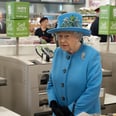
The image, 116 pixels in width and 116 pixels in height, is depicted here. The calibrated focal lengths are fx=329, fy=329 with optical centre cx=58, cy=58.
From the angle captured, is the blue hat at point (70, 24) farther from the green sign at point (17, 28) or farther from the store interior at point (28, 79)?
the green sign at point (17, 28)

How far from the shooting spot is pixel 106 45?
457 cm

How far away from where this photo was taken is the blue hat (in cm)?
239

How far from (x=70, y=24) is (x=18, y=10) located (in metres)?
1.18

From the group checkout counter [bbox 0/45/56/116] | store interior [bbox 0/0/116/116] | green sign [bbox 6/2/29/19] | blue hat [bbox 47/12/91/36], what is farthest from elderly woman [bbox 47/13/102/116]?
green sign [bbox 6/2/29/19]

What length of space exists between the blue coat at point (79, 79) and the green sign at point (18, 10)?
112cm

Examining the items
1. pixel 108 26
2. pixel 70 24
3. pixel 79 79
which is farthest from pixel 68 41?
pixel 108 26

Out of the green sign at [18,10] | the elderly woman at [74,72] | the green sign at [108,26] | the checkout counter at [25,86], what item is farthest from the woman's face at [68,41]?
the green sign at [108,26]

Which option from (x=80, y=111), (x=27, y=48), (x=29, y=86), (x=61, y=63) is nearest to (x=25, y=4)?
(x=27, y=48)

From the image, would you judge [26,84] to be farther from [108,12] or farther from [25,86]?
[108,12]

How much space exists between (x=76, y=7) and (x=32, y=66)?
412 inches

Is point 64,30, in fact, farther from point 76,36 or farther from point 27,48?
point 27,48

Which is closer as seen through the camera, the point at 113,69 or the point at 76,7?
the point at 113,69

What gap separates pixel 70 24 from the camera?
245cm

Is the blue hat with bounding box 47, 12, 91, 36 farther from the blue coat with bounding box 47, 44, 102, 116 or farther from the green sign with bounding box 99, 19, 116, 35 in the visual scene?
the green sign with bounding box 99, 19, 116, 35
